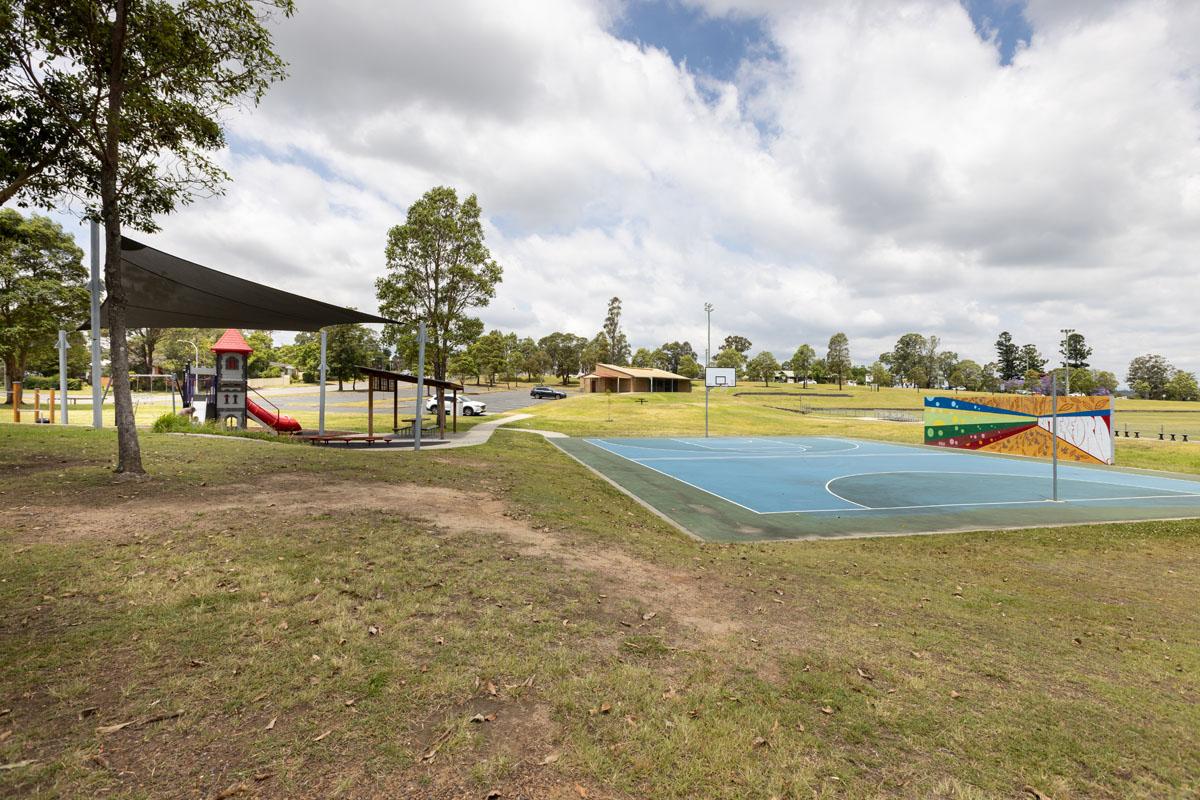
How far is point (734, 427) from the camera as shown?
134 feet

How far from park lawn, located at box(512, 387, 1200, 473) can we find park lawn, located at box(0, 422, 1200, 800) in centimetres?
2520

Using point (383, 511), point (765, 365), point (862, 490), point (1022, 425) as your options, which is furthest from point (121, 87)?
point (765, 365)

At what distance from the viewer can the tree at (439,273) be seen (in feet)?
81.6

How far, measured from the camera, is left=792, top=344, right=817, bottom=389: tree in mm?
117562

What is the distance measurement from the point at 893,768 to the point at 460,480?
10.5m

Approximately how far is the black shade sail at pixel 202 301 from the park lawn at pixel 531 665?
680cm

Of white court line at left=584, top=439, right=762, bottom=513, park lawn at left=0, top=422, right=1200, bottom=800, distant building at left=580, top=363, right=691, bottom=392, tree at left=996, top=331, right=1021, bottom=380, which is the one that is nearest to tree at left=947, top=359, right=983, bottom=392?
tree at left=996, top=331, right=1021, bottom=380

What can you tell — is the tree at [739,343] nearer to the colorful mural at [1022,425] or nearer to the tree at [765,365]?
the tree at [765,365]

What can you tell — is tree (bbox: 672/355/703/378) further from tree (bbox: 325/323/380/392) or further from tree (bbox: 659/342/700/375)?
tree (bbox: 325/323/380/392)

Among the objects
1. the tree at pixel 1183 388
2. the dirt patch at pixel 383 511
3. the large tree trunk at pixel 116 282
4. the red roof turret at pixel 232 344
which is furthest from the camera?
the tree at pixel 1183 388

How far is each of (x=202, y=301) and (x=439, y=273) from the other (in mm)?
11075

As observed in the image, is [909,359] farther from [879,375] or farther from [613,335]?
[613,335]

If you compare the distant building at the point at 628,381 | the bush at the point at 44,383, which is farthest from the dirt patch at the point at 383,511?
the distant building at the point at 628,381

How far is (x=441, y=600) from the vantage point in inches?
209
